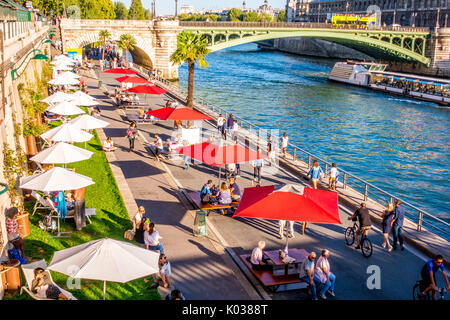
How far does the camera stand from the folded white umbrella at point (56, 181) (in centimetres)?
1436

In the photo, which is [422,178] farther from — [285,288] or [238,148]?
[285,288]

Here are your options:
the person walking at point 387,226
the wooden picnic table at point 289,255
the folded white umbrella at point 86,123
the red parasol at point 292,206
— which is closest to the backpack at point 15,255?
the red parasol at point 292,206

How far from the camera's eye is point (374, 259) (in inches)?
571

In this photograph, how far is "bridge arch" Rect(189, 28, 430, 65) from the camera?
76.7m

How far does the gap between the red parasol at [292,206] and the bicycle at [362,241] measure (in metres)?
1.90

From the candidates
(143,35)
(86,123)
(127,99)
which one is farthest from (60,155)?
(143,35)

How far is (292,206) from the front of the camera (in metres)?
13.0

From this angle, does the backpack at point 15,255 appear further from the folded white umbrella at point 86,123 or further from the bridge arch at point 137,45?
the bridge arch at point 137,45

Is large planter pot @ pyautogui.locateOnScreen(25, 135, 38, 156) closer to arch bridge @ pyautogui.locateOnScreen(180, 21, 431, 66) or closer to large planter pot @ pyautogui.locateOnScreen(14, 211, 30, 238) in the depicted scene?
large planter pot @ pyautogui.locateOnScreen(14, 211, 30, 238)

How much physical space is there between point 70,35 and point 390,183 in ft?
164

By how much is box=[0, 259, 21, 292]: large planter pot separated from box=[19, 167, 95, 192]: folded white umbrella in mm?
3192

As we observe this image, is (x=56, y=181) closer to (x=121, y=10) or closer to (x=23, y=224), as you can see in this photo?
(x=23, y=224)
